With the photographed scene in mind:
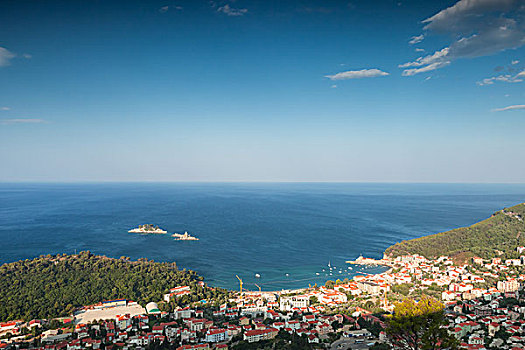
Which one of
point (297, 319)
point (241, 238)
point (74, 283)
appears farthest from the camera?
point (241, 238)

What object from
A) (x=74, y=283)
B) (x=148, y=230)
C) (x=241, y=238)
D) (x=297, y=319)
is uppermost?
(x=297, y=319)

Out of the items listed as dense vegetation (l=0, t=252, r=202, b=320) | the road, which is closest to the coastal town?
the road

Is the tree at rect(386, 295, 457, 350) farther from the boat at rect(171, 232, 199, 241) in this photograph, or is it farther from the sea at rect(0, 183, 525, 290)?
the boat at rect(171, 232, 199, 241)

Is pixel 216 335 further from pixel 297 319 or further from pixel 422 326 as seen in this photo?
pixel 422 326

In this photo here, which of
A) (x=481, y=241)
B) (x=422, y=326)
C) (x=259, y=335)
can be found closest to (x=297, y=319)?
(x=259, y=335)

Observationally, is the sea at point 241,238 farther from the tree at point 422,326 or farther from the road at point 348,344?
the tree at point 422,326

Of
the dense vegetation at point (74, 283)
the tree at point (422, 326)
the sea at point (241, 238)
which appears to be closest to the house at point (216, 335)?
the dense vegetation at point (74, 283)
